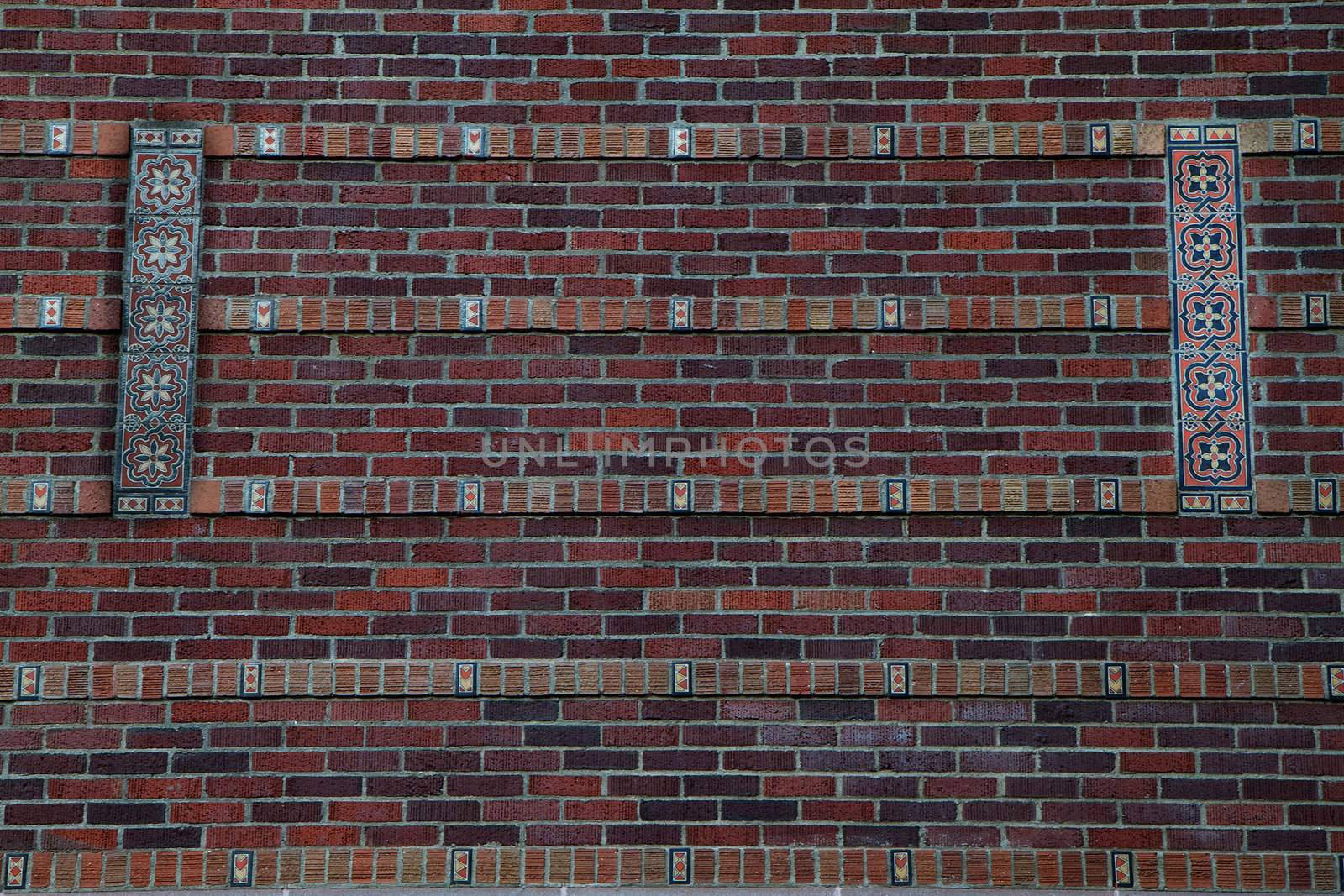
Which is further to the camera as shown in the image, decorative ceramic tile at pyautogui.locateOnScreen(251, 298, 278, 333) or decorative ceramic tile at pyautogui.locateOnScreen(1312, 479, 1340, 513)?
decorative ceramic tile at pyautogui.locateOnScreen(251, 298, 278, 333)

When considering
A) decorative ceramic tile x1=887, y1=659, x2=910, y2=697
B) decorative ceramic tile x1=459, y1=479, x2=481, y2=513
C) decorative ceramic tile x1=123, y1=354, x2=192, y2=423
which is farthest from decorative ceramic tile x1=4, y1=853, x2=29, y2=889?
decorative ceramic tile x1=887, y1=659, x2=910, y2=697

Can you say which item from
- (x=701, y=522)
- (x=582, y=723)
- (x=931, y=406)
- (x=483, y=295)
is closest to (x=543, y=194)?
(x=483, y=295)

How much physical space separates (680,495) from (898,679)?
34.6 inches

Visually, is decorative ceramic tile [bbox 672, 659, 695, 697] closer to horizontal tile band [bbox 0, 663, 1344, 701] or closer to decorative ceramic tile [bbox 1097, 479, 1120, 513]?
horizontal tile band [bbox 0, 663, 1344, 701]

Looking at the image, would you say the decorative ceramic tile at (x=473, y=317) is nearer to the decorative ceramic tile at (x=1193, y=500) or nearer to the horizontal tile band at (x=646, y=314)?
the horizontal tile band at (x=646, y=314)

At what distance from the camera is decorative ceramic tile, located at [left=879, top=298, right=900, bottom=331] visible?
3.52 meters

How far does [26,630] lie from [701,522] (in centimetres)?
211

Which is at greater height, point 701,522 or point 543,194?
point 543,194

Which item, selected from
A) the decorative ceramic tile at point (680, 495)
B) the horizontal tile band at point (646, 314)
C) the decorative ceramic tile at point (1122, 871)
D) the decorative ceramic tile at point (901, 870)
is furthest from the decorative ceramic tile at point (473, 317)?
the decorative ceramic tile at point (1122, 871)

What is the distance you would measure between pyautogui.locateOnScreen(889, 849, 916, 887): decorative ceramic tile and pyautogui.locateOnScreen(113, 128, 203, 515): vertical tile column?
244 centimetres

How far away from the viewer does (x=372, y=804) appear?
3.37 metres

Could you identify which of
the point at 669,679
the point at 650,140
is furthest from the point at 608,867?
the point at 650,140

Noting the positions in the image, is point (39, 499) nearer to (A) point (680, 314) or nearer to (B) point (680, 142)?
(A) point (680, 314)

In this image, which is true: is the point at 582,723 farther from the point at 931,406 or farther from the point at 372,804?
the point at 931,406
